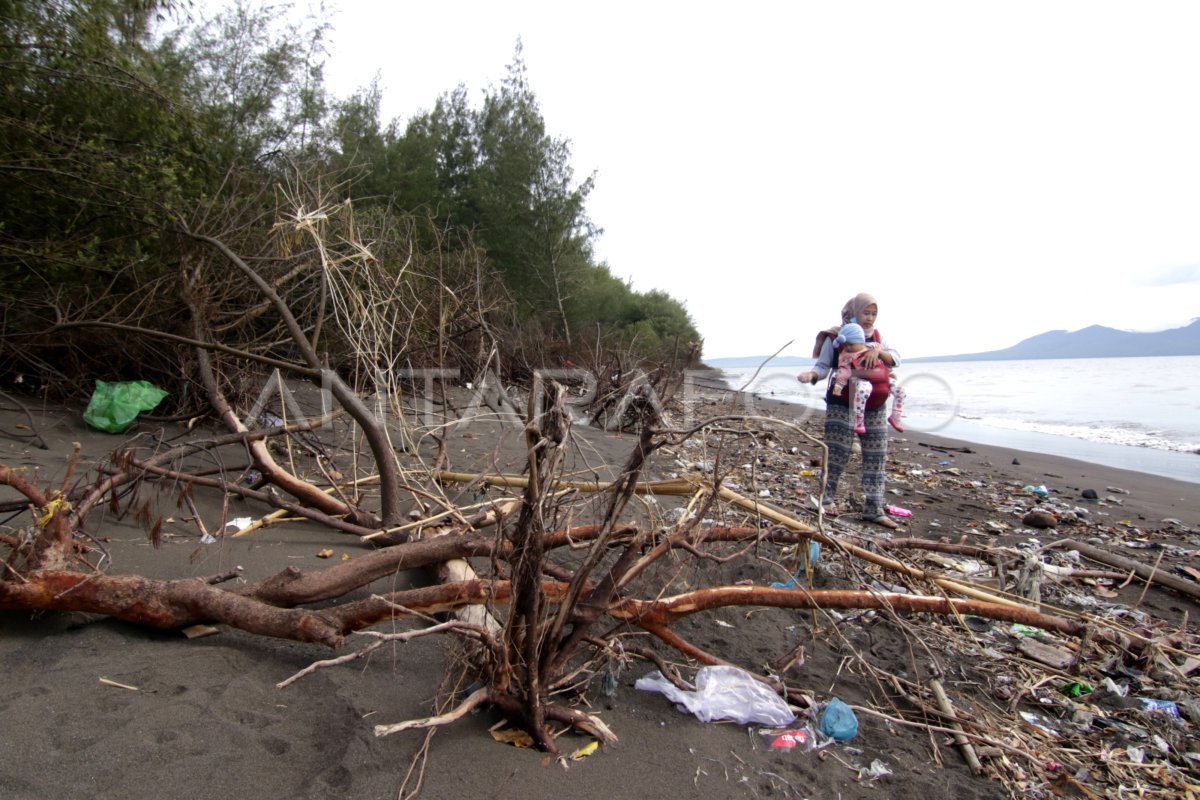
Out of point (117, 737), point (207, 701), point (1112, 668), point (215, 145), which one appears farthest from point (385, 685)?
point (215, 145)

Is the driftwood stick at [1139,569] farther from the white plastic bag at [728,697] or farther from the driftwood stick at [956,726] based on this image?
the white plastic bag at [728,697]

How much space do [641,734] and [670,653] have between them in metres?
0.48

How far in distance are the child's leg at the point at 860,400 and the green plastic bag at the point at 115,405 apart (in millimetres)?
5122

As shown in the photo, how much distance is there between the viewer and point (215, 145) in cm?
605

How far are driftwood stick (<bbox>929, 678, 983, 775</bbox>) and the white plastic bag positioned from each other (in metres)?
0.47

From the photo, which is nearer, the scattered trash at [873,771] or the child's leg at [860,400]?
the scattered trash at [873,771]

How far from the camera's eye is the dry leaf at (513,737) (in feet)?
5.17

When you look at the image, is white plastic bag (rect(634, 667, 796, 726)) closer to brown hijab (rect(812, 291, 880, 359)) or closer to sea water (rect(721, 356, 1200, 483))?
sea water (rect(721, 356, 1200, 483))

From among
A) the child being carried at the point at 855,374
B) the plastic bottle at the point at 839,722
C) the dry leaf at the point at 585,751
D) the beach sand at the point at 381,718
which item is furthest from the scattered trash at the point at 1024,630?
the dry leaf at the point at 585,751

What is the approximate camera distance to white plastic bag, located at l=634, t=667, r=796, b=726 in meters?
1.80

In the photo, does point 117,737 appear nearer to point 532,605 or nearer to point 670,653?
point 532,605

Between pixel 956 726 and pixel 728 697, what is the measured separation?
721mm

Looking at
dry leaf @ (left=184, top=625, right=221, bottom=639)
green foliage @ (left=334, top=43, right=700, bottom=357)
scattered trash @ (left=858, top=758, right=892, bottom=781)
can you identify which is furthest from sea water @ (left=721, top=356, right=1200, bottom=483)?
green foliage @ (left=334, top=43, right=700, bottom=357)

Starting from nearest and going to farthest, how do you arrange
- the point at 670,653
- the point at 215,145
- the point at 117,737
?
the point at 117,737, the point at 670,653, the point at 215,145
